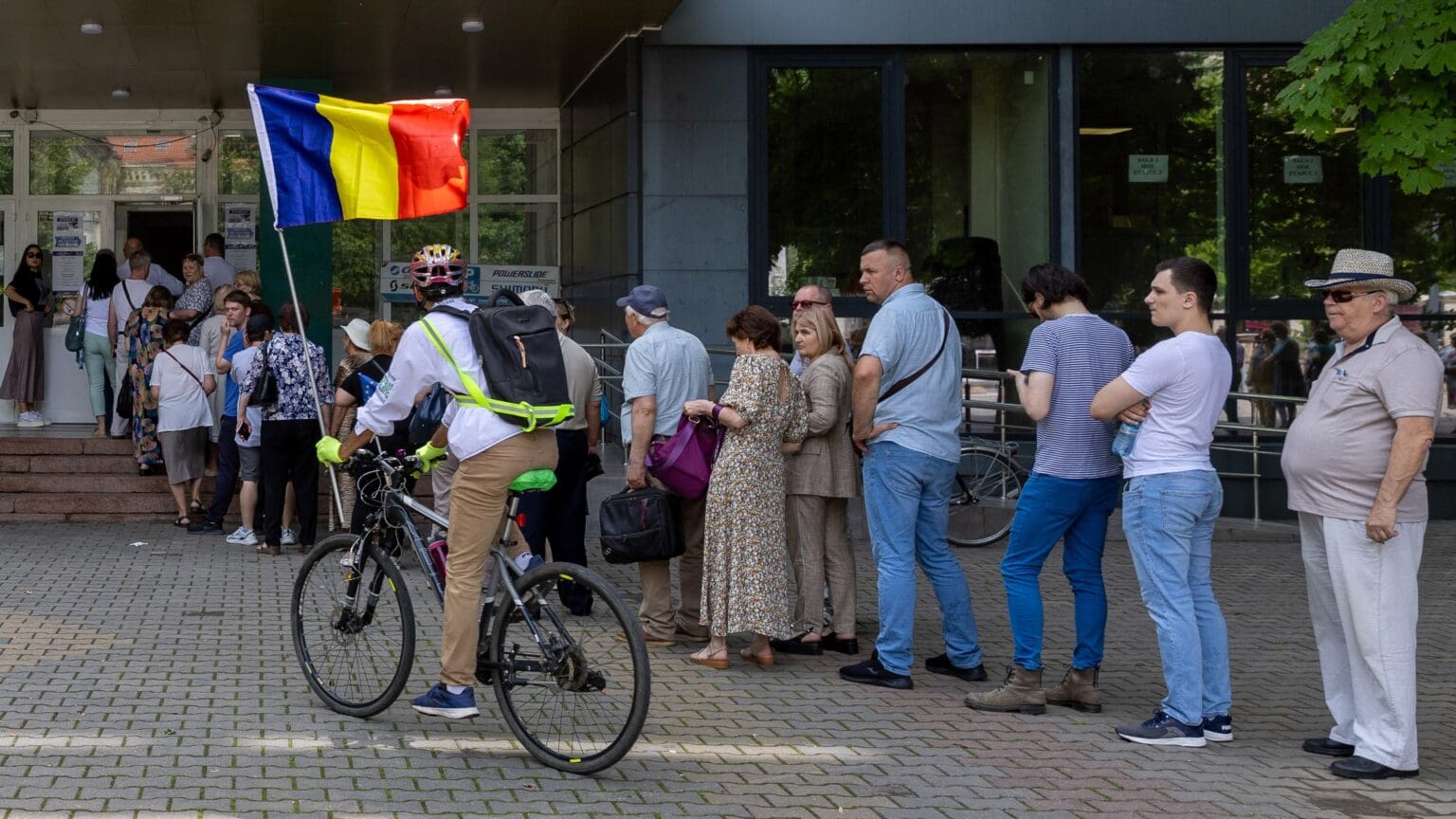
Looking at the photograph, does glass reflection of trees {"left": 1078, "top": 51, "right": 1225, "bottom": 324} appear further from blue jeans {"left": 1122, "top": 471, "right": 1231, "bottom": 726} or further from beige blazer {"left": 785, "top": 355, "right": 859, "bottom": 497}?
blue jeans {"left": 1122, "top": 471, "right": 1231, "bottom": 726}

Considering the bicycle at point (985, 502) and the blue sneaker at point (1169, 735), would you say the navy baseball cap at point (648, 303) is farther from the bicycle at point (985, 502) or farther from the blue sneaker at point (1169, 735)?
the bicycle at point (985, 502)

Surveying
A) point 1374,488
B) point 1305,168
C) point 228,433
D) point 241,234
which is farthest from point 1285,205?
point 241,234

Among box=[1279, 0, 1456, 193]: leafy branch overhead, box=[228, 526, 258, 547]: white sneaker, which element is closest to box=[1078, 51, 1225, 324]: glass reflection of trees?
box=[1279, 0, 1456, 193]: leafy branch overhead

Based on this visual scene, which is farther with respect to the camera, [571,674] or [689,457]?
[689,457]

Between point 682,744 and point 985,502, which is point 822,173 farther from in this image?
point 682,744

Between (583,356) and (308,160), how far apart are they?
1.84m

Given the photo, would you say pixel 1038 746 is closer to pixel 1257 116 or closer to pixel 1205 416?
pixel 1205 416

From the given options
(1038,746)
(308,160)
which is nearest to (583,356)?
(308,160)

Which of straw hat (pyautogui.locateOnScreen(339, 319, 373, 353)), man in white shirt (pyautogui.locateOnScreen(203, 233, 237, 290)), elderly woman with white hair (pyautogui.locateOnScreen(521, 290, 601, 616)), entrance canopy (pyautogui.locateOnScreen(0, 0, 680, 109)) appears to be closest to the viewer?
elderly woman with white hair (pyautogui.locateOnScreen(521, 290, 601, 616))

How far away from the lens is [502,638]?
18.8ft

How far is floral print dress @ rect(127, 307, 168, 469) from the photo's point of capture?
42.2 feet

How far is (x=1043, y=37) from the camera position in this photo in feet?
46.6

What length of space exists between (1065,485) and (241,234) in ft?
44.3

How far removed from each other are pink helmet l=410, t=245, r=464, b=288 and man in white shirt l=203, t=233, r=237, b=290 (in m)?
9.77
